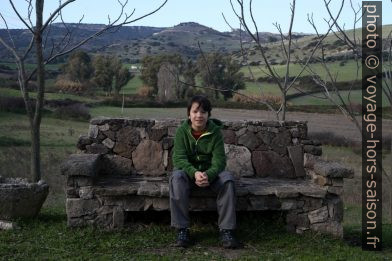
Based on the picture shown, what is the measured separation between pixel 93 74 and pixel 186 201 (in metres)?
25.8

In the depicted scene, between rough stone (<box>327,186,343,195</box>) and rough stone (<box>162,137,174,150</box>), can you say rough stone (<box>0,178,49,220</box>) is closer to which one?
rough stone (<box>162,137,174,150</box>)

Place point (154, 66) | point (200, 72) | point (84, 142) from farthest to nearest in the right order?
point (154, 66), point (200, 72), point (84, 142)

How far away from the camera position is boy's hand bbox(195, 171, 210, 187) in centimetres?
484

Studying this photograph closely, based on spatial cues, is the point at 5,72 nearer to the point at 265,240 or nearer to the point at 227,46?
the point at 227,46

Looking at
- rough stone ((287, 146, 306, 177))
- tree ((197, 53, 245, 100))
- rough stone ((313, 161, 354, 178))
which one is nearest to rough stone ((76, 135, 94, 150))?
rough stone ((287, 146, 306, 177))

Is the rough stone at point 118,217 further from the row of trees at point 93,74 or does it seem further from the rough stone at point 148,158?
the row of trees at point 93,74

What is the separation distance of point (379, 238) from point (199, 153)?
2.09m

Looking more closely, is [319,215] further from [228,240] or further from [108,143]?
[108,143]

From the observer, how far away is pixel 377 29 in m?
6.50

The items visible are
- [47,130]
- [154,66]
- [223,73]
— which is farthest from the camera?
[154,66]

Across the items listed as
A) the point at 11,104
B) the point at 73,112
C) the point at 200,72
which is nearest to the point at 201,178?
the point at 73,112

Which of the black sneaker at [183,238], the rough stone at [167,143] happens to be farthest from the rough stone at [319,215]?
the rough stone at [167,143]

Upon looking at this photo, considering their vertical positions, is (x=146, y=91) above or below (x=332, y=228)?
above

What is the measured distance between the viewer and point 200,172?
4.88m
